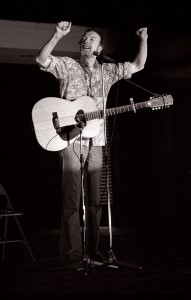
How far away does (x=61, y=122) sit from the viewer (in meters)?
3.70

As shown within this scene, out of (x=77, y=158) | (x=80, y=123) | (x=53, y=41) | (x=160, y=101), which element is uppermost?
(x=53, y=41)

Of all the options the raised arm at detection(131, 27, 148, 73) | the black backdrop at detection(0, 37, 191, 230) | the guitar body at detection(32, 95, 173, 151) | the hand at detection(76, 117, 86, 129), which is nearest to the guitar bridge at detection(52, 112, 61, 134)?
the guitar body at detection(32, 95, 173, 151)

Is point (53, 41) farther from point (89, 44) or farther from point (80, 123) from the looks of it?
point (80, 123)

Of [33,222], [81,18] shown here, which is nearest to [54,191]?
[33,222]

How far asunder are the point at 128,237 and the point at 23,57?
9.57ft

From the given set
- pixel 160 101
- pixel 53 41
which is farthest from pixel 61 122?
pixel 160 101

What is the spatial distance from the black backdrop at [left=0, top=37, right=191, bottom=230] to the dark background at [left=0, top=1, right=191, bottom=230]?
0.04 feet

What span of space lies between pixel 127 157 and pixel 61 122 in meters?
3.40

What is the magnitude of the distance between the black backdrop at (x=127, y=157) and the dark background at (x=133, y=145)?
1cm

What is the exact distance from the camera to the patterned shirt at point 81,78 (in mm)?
3762

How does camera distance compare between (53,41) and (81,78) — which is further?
(81,78)

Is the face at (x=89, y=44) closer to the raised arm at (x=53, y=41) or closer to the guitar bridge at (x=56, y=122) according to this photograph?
the raised arm at (x=53, y=41)

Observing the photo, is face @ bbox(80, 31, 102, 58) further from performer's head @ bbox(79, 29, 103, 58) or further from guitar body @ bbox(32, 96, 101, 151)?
guitar body @ bbox(32, 96, 101, 151)

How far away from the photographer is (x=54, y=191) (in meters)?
6.98
